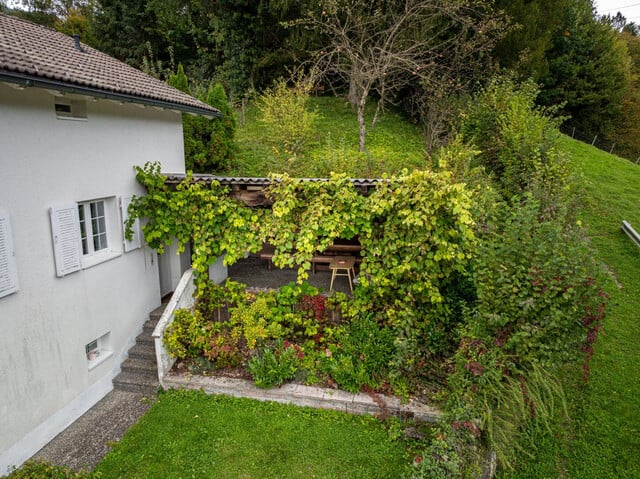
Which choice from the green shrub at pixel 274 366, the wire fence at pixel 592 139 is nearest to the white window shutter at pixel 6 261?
the green shrub at pixel 274 366

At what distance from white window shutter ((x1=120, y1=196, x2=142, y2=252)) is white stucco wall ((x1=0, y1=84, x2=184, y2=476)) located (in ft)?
0.50

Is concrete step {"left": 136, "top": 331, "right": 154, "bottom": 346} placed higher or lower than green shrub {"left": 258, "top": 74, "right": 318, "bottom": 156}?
lower

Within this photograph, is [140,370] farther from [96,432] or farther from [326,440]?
[326,440]

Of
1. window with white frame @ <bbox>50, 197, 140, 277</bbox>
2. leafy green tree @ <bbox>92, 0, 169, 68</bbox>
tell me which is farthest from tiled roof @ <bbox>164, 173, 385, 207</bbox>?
leafy green tree @ <bbox>92, 0, 169, 68</bbox>

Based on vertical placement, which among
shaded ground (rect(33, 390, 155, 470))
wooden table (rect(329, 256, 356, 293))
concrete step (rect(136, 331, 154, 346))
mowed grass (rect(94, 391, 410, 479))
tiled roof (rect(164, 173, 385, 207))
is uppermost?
tiled roof (rect(164, 173, 385, 207))

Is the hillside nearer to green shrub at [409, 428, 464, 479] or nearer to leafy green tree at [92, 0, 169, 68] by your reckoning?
green shrub at [409, 428, 464, 479]

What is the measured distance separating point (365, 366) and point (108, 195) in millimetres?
6088

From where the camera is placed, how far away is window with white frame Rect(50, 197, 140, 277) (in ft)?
21.9

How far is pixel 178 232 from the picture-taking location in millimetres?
8688

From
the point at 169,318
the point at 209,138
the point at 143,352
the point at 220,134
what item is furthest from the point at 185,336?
the point at 209,138

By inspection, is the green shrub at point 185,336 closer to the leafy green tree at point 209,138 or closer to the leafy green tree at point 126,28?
the leafy green tree at point 209,138

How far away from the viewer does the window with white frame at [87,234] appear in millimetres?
6672

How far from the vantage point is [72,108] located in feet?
23.6

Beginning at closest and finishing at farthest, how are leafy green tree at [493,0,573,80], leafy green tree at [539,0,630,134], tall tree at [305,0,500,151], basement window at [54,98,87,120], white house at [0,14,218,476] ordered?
white house at [0,14,218,476], basement window at [54,98,87,120], tall tree at [305,0,500,151], leafy green tree at [493,0,573,80], leafy green tree at [539,0,630,134]
